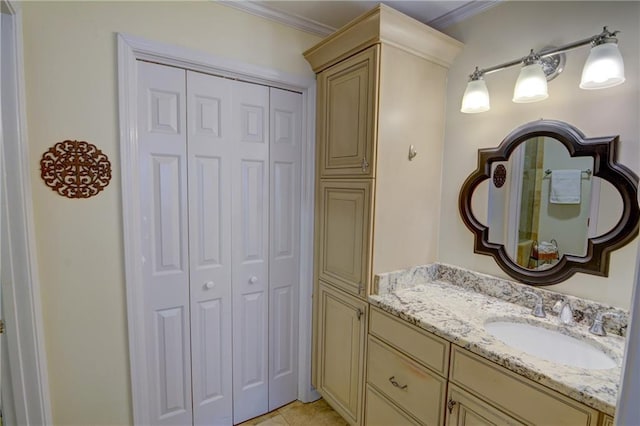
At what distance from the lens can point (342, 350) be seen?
1796mm

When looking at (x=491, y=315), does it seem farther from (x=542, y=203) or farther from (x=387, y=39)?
(x=387, y=39)

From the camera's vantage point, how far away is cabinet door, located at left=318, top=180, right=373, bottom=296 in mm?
1590

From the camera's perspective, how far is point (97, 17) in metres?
1.34

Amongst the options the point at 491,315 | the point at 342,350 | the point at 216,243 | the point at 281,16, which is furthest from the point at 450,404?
the point at 281,16

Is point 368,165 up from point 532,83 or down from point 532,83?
down

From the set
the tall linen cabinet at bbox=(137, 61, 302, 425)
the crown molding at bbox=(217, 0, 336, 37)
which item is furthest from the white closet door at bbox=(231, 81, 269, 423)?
the crown molding at bbox=(217, 0, 336, 37)

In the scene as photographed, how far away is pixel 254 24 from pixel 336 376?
2.09 m

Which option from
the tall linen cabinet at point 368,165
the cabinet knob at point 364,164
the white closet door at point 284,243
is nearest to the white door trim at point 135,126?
the white closet door at point 284,243

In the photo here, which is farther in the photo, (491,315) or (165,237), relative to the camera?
(165,237)

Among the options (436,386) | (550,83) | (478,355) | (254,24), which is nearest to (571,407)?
(478,355)

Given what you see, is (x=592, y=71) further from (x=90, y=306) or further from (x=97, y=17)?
(x=90, y=306)

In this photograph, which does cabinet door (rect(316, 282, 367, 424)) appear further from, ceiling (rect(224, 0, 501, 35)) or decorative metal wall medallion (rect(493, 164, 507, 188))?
ceiling (rect(224, 0, 501, 35))

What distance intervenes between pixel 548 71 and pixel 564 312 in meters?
1.06

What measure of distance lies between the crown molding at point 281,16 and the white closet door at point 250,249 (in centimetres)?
38
